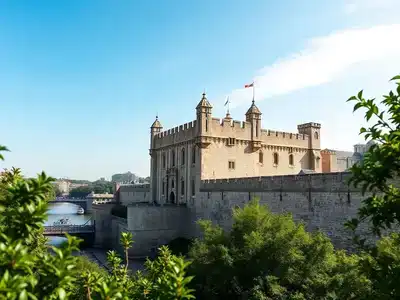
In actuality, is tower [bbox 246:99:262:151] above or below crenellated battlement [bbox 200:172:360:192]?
above

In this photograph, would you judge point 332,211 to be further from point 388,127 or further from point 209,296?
point 388,127

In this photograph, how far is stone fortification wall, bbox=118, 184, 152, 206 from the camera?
53.1 meters

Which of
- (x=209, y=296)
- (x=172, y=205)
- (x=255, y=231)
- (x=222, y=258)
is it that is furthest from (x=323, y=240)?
(x=172, y=205)

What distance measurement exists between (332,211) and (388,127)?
52.4ft

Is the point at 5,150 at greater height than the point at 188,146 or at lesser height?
lesser

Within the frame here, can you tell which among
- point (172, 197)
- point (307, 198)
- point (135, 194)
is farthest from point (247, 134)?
point (135, 194)

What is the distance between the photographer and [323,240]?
16.2 metres

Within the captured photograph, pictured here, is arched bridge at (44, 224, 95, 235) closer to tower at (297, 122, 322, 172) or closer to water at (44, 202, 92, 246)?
water at (44, 202, 92, 246)

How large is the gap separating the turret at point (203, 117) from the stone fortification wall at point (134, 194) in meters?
19.8

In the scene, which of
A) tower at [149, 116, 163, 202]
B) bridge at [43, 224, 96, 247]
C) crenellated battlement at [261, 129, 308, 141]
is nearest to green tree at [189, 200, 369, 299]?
crenellated battlement at [261, 129, 308, 141]

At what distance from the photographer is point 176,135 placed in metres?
38.7

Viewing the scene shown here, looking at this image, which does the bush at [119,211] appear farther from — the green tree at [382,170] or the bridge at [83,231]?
the green tree at [382,170]

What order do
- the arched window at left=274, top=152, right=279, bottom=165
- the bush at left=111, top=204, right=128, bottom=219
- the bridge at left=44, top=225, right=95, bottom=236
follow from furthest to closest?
the bush at left=111, top=204, right=128, bottom=219 < the bridge at left=44, top=225, right=95, bottom=236 < the arched window at left=274, top=152, right=279, bottom=165

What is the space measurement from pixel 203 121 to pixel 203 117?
0.35 metres
